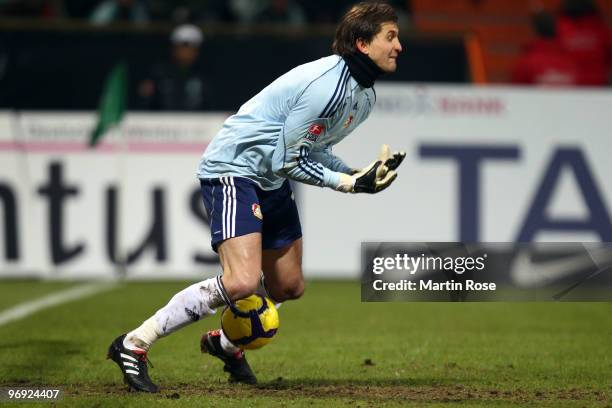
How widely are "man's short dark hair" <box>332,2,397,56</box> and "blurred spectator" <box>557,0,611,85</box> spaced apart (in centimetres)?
944

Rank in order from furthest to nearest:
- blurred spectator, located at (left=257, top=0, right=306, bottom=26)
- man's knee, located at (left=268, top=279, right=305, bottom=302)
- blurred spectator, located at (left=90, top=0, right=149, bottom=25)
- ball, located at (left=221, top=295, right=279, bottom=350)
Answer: blurred spectator, located at (left=257, top=0, right=306, bottom=26) < blurred spectator, located at (left=90, top=0, right=149, bottom=25) < man's knee, located at (left=268, top=279, right=305, bottom=302) < ball, located at (left=221, top=295, right=279, bottom=350)

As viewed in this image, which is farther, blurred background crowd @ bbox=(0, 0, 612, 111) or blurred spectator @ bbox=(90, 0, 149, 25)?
blurred spectator @ bbox=(90, 0, 149, 25)

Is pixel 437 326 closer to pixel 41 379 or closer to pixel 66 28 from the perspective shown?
pixel 41 379

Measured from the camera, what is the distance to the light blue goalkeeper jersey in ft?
23.1

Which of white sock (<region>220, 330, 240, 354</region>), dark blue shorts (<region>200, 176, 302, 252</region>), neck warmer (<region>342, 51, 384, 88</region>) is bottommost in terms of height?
white sock (<region>220, 330, 240, 354</region>)

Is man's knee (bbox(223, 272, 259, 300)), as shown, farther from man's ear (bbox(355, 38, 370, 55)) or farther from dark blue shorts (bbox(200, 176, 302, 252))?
man's ear (bbox(355, 38, 370, 55))

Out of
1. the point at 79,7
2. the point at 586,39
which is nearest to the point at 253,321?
the point at 586,39

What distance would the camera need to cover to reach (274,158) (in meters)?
7.12

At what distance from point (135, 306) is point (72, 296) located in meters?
1.15

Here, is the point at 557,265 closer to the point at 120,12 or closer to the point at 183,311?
the point at 183,311

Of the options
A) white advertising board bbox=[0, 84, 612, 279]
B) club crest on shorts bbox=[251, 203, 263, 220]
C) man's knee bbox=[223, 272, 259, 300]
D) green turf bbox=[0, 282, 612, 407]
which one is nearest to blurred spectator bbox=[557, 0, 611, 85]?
→ white advertising board bbox=[0, 84, 612, 279]

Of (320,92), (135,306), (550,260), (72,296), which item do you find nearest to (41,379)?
(320,92)

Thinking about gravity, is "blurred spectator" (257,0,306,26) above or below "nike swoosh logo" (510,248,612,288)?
above

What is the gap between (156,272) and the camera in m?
13.9
